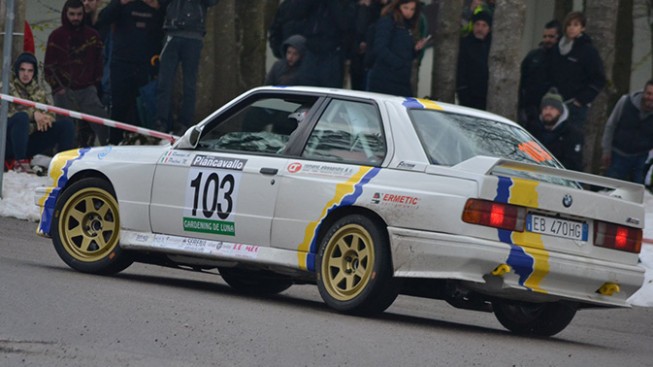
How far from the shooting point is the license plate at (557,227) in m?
10.1

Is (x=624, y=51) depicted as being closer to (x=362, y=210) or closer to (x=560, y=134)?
(x=560, y=134)

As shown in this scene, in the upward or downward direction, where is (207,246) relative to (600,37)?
downward

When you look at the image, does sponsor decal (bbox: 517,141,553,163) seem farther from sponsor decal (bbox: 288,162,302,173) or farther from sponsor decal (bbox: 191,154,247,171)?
sponsor decal (bbox: 191,154,247,171)

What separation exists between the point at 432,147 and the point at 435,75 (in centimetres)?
1085

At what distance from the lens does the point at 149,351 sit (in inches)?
316

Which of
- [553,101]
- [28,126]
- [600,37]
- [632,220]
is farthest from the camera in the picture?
[600,37]

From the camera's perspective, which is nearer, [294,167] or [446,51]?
[294,167]

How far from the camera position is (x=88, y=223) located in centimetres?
1209

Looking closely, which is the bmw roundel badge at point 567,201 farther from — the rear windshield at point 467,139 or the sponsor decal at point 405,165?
the sponsor decal at point 405,165

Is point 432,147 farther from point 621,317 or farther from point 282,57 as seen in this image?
point 282,57

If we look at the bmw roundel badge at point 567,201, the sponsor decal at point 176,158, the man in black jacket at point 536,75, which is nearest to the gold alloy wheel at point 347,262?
the bmw roundel badge at point 567,201

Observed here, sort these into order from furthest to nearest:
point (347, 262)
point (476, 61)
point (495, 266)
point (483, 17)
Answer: point (476, 61) < point (483, 17) < point (347, 262) < point (495, 266)

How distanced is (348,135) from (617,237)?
6.21 ft

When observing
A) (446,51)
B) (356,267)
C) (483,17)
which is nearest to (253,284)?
(356,267)
